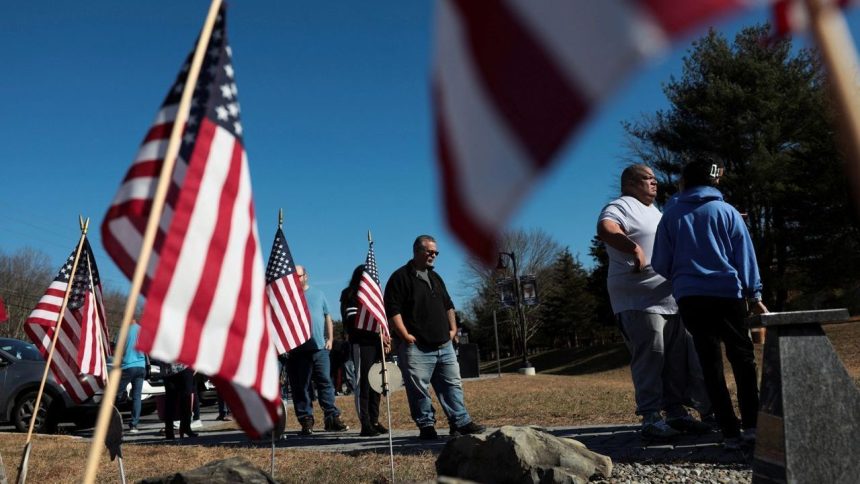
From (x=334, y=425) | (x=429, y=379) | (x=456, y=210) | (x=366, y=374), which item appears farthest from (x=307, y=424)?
(x=456, y=210)

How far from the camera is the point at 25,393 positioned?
1291 centimetres

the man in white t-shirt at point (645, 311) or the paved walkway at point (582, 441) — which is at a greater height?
the man in white t-shirt at point (645, 311)

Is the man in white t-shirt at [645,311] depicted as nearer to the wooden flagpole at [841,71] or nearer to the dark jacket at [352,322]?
the dark jacket at [352,322]

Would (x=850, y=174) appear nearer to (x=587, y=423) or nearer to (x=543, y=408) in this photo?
(x=587, y=423)

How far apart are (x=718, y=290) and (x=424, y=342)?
10.8ft

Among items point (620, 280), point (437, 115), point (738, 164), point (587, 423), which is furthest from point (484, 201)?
point (738, 164)

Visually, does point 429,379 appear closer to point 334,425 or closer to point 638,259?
point 334,425

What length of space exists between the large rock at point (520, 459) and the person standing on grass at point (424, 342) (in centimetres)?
236

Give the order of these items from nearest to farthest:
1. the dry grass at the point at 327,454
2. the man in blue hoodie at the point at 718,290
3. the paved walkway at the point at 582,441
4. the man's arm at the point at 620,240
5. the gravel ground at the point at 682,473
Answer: the gravel ground at the point at 682,473 < the man in blue hoodie at the point at 718,290 < the paved walkway at the point at 582,441 < the dry grass at the point at 327,454 < the man's arm at the point at 620,240

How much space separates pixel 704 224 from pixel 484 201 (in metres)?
4.07

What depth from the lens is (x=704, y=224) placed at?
5305 millimetres

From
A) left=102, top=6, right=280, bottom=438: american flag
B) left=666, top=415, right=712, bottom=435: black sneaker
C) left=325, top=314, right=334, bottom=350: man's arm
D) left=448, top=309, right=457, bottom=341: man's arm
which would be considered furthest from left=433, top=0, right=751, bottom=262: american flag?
left=325, top=314, right=334, bottom=350: man's arm

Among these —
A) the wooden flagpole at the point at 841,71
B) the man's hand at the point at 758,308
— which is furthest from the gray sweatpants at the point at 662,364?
the wooden flagpole at the point at 841,71

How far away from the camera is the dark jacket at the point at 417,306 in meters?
7.80
